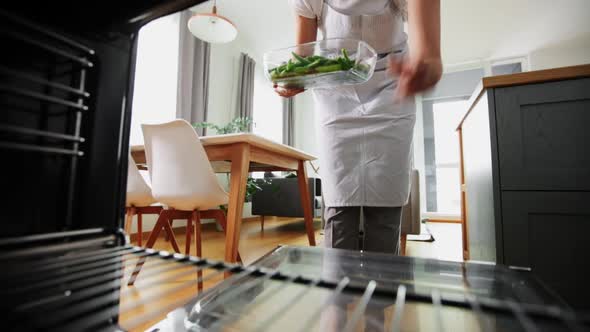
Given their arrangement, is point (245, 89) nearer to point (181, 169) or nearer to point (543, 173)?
point (181, 169)

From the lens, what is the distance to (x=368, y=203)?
0.85 meters

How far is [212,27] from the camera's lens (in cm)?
240

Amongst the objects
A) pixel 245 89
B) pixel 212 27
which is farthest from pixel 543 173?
pixel 245 89

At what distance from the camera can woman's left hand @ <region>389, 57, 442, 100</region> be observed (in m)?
0.41

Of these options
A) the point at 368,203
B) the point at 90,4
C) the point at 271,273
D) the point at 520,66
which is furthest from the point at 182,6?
the point at 520,66

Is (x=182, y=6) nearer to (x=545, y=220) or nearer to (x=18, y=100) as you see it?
(x=18, y=100)

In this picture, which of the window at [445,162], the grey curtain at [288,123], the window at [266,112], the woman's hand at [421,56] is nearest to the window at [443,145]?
the window at [445,162]

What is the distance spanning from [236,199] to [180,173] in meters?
0.29

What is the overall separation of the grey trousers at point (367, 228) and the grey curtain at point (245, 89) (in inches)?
139

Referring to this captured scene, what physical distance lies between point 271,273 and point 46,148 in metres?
0.22

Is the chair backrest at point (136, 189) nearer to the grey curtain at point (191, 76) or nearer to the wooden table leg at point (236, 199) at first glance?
the wooden table leg at point (236, 199)

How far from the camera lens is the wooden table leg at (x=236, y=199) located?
134cm

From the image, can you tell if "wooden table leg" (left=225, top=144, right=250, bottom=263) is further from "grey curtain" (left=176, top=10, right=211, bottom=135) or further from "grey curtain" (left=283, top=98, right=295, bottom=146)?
"grey curtain" (left=283, top=98, right=295, bottom=146)

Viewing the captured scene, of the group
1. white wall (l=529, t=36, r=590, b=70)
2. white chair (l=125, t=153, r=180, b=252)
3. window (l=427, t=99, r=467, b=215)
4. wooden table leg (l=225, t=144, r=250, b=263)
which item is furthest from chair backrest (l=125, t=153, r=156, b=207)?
white wall (l=529, t=36, r=590, b=70)
